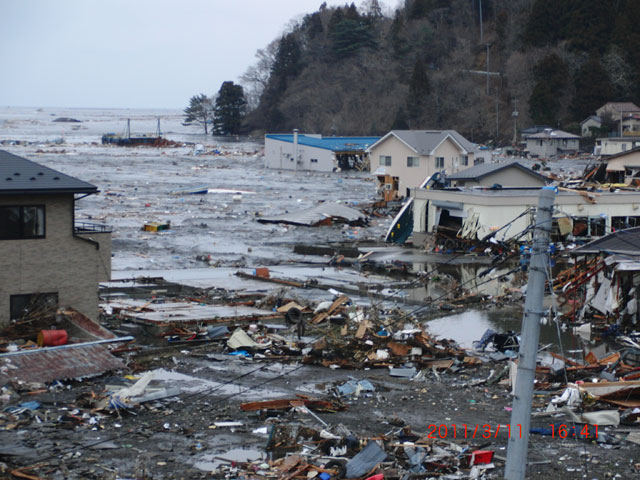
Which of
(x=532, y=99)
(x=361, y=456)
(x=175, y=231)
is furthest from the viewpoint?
(x=532, y=99)

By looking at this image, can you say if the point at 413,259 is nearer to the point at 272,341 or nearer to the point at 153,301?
the point at 153,301

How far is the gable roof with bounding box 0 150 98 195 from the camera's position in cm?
1565

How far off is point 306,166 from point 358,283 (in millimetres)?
47011

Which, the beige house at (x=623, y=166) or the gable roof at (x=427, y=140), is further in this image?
the gable roof at (x=427, y=140)

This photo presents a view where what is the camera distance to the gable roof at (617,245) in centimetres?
1825

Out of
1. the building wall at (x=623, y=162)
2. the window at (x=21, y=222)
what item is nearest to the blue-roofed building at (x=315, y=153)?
the building wall at (x=623, y=162)

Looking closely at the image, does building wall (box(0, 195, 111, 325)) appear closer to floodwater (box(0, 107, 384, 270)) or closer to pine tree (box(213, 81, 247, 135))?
floodwater (box(0, 107, 384, 270))

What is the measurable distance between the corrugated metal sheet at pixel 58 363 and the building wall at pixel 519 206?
702 inches

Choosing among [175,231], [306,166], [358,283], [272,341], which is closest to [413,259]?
[358,283]

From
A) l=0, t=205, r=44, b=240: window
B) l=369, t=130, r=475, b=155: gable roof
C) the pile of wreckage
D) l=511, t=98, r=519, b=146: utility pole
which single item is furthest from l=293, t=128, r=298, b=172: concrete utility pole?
l=0, t=205, r=44, b=240: window

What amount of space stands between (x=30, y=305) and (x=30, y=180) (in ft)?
7.44

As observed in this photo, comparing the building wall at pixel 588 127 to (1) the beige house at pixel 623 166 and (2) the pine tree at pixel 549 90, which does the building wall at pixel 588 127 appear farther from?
(1) the beige house at pixel 623 166

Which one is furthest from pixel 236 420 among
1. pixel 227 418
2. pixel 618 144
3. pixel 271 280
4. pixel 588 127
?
pixel 588 127

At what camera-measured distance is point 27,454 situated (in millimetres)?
9984
